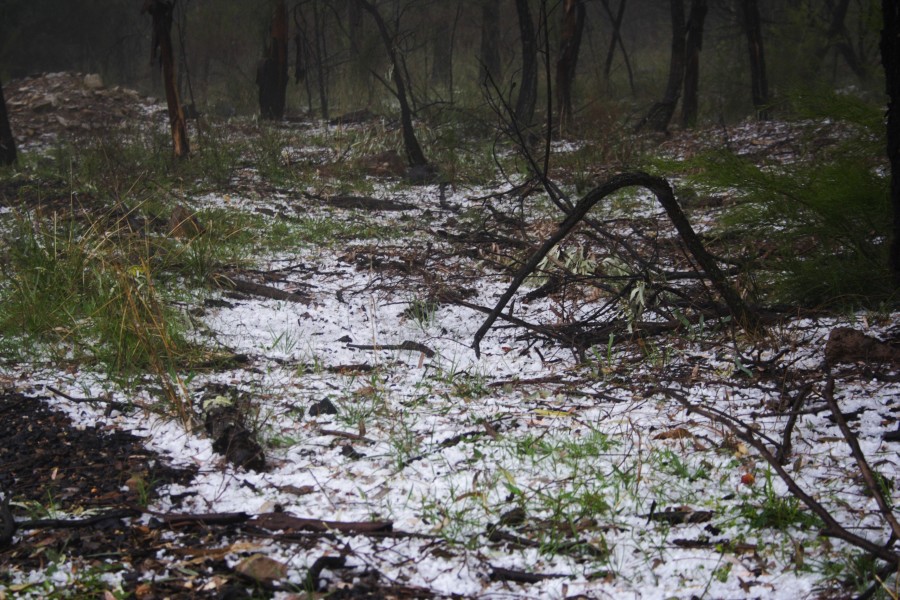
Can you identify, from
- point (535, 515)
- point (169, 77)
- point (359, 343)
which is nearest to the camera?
point (535, 515)

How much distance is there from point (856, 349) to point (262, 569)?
6.71 feet

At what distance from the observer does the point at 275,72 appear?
11.4m

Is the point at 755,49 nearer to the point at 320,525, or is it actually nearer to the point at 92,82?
the point at 320,525

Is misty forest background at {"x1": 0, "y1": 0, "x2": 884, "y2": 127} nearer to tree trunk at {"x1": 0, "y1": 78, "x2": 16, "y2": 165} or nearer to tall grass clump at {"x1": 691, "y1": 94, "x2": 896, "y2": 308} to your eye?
tree trunk at {"x1": 0, "y1": 78, "x2": 16, "y2": 165}

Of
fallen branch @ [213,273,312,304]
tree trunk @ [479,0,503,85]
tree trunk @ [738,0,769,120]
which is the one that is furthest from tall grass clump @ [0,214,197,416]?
tree trunk @ [479,0,503,85]

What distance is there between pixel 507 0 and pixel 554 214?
493 inches

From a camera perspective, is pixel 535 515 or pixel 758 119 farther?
pixel 758 119

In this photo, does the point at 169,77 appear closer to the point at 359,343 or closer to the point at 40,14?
the point at 359,343

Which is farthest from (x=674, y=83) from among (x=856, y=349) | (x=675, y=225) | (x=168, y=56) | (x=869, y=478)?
(x=869, y=478)

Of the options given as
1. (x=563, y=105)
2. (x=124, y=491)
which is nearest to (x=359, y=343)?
(x=124, y=491)

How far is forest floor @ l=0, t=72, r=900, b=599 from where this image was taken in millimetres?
1665

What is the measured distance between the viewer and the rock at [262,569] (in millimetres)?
1636

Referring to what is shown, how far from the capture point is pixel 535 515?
191cm

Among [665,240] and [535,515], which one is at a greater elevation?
[665,240]
